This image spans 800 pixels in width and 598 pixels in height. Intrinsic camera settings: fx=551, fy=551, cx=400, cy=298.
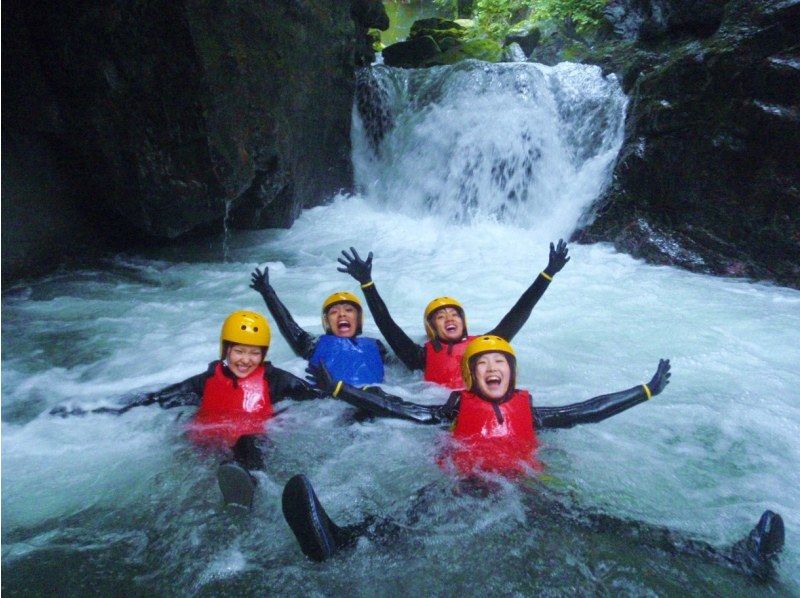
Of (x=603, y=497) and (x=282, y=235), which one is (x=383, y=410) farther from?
(x=282, y=235)

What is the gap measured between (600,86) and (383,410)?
9017 mm

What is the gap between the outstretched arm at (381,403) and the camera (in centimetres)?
335

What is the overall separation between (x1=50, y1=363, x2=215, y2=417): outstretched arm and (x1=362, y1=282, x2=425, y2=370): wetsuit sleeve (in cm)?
127

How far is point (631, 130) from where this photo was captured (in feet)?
29.4

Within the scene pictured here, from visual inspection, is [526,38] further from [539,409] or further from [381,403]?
[381,403]

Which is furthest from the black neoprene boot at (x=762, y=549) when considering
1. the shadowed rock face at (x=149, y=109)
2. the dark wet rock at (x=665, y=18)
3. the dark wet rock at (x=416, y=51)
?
the dark wet rock at (x=416, y=51)

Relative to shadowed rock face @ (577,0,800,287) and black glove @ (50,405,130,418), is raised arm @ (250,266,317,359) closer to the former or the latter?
black glove @ (50,405,130,418)

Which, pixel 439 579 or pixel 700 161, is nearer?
pixel 439 579

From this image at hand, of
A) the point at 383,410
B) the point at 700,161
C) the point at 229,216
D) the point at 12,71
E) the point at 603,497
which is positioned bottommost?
the point at 603,497

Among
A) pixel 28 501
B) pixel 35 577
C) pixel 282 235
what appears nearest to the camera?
pixel 35 577

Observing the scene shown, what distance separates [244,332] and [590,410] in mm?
2251

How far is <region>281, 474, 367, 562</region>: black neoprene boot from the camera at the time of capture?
2334 mm

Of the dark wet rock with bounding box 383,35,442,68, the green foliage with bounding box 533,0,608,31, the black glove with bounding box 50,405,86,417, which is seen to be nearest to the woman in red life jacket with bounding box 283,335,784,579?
the black glove with bounding box 50,405,86,417

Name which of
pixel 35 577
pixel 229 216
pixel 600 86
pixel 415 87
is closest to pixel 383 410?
pixel 35 577
